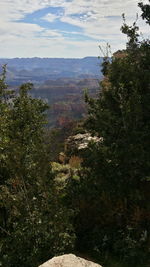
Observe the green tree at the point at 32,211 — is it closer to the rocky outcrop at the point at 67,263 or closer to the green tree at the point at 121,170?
the green tree at the point at 121,170

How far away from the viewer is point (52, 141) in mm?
13641

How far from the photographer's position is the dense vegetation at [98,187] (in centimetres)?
1069

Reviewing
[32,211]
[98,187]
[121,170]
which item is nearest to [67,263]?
[32,211]

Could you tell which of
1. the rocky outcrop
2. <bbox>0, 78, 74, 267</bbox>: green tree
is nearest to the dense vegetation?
<bbox>0, 78, 74, 267</bbox>: green tree

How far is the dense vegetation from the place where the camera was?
10.7 metres

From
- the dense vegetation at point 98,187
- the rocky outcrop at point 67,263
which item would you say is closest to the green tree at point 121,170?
the dense vegetation at point 98,187

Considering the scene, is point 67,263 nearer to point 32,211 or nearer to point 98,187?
point 32,211

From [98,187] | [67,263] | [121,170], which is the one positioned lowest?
[67,263]

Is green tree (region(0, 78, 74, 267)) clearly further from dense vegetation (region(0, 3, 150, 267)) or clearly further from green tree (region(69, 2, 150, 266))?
green tree (region(69, 2, 150, 266))

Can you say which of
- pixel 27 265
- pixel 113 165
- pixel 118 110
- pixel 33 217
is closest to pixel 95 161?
pixel 113 165

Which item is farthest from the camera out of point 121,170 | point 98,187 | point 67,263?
point 98,187

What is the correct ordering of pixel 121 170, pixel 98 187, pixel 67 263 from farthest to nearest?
pixel 98 187 → pixel 121 170 → pixel 67 263

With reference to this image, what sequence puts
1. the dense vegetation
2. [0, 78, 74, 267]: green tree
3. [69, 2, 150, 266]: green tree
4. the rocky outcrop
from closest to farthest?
the rocky outcrop < [0, 78, 74, 267]: green tree < the dense vegetation < [69, 2, 150, 266]: green tree

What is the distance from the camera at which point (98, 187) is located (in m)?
12.7
